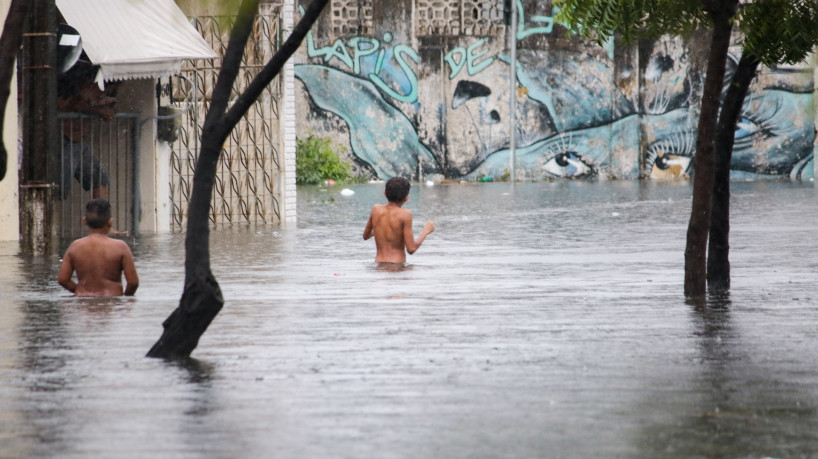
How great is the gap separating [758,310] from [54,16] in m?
7.31

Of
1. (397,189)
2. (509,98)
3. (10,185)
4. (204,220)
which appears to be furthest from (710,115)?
Result: (509,98)

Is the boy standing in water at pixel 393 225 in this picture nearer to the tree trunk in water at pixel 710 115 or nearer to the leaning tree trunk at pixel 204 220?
the tree trunk in water at pixel 710 115

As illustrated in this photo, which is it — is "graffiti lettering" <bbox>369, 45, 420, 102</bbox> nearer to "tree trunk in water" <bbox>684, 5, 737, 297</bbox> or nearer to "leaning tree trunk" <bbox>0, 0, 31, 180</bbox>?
"tree trunk in water" <bbox>684, 5, 737, 297</bbox>

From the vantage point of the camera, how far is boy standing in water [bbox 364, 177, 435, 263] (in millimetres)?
11289

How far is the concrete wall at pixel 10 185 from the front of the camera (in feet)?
47.7

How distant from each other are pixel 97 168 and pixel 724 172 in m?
8.48

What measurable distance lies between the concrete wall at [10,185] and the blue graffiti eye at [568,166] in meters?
20.6

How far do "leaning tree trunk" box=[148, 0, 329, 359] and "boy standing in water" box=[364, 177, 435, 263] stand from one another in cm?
481

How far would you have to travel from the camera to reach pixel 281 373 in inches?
235

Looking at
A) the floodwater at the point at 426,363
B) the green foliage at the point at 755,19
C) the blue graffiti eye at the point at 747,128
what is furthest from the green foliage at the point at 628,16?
the blue graffiti eye at the point at 747,128

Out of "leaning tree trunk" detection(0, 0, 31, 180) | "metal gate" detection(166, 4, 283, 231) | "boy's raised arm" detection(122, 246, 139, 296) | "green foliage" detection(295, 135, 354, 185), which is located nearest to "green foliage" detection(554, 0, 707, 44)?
"boy's raised arm" detection(122, 246, 139, 296)

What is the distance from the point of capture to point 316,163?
106ft

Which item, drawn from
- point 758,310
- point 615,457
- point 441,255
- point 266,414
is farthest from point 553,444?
point 441,255

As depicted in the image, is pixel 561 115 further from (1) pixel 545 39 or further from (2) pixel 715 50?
(2) pixel 715 50
